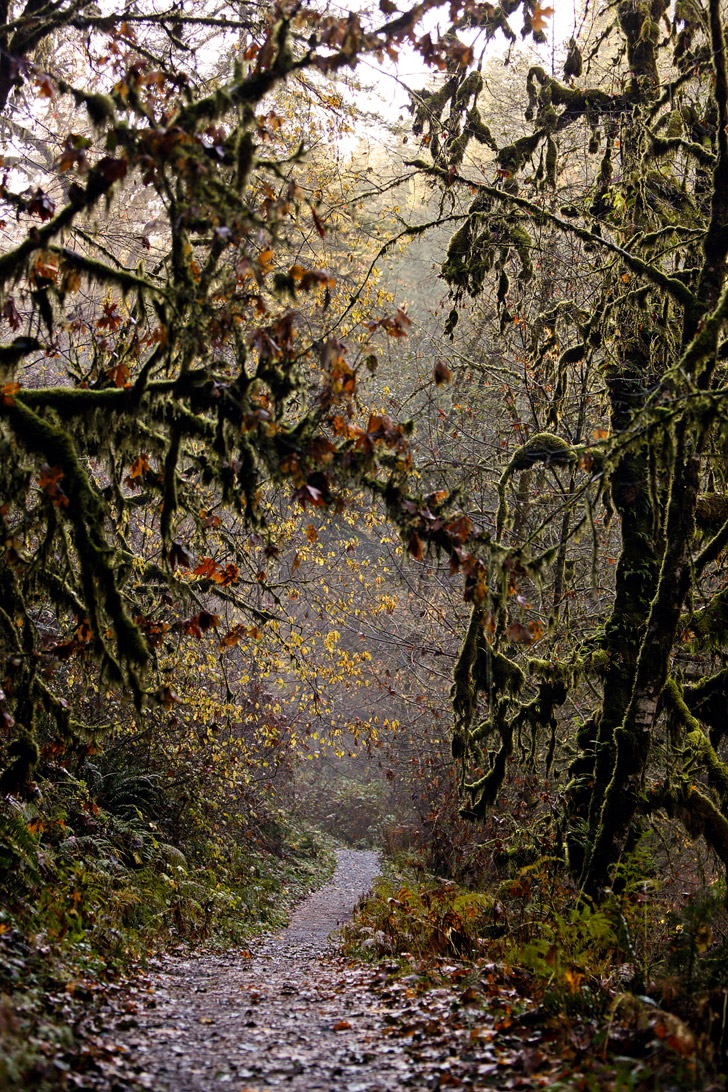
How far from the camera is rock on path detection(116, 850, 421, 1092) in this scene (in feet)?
13.3

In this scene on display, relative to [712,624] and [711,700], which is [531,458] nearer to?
[712,624]

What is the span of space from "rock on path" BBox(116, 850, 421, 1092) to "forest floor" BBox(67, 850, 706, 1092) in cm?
1

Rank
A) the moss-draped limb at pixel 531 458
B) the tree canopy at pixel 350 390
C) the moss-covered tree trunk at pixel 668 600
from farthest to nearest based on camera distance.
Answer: the moss-draped limb at pixel 531 458 → the moss-covered tree trunk at pixel 668 600 → the tree canopy at pixel 350 390

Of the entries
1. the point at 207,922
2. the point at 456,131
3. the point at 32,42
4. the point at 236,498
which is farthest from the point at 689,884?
the point at 32,42

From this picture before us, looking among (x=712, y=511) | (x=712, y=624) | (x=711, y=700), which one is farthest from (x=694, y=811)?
(x=712, y=511)

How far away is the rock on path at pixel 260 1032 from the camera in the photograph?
4.04 metres

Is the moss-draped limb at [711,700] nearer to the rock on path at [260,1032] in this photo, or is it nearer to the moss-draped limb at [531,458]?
the moss-draped limb at [531,458]

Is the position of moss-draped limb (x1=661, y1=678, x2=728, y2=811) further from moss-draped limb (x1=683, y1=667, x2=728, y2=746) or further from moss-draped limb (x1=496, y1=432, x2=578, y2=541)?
moss-draped limb (x1=496, y1=432, x2=578, y2=541)

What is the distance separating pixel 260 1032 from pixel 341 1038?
21.6 inches

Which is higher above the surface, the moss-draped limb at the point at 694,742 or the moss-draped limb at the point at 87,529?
the moss-draped limb at the point at 694,742

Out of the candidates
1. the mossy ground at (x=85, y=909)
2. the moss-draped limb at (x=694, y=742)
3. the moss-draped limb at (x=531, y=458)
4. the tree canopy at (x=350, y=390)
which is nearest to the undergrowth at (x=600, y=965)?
the tree canopy at (x=350, y=390)

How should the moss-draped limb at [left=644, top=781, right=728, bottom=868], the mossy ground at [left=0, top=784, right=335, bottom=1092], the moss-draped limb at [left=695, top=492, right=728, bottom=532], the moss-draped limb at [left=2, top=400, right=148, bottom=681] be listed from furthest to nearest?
1. the moss-draped limb at [left=695, top=492, right=728, bottom=532]
2. the moss-draped limb at [left=644, top=781, right=728, bottom=868]
3. the moss-draped limb at [left=2, top=400, right=148, bottom=681]
4. the mossy ground at [left=0, top=784, right=335, bottom=1092]

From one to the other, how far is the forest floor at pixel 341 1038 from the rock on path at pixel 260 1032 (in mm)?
11

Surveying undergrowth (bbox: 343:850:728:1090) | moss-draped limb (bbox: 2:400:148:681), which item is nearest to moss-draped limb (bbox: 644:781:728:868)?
undergrowth (bbox: 343:850:728:1090)
